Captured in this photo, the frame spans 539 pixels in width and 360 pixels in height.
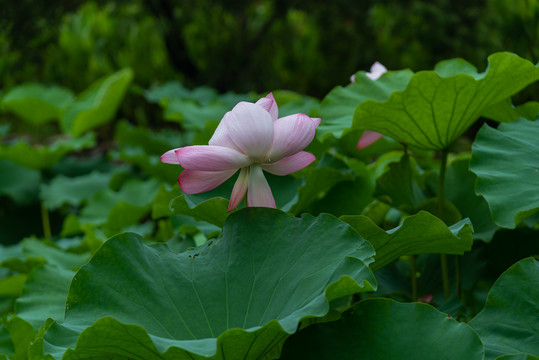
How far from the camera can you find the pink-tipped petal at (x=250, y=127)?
629mm

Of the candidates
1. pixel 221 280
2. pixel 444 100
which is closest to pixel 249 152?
pixel 221 280

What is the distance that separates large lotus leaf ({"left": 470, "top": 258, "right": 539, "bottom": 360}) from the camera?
0.59 meters

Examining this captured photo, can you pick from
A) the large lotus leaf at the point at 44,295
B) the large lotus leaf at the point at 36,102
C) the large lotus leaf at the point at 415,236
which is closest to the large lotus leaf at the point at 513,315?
the large lotus leaf at the point at 415,236

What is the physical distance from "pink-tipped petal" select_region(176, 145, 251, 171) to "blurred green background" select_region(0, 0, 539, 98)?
3115 millimetres

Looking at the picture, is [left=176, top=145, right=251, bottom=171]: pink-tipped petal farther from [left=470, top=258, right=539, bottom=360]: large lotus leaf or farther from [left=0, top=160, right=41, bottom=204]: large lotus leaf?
[left=0, top=160, right=41, bottom=204]: large lotus leaf

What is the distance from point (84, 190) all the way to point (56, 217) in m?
0.41

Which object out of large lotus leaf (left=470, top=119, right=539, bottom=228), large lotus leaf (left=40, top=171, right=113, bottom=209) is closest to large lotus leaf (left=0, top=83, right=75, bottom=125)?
large lotus leaf (left=40, top=171, right=113, bottom=209)

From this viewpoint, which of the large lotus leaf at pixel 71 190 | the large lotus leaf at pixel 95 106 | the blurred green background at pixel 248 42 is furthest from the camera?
the blurred green background at pixel 248 42

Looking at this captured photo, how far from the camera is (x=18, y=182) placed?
8.22ft

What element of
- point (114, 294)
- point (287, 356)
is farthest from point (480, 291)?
point (114, 294)

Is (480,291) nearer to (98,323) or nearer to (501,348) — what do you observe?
(501,348)

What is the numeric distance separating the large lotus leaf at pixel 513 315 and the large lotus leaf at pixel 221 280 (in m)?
0.16

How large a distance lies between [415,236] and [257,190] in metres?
0.19

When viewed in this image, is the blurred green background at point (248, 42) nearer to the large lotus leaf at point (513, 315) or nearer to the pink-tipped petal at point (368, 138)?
the pink-tipped petal at point (368, 138)
